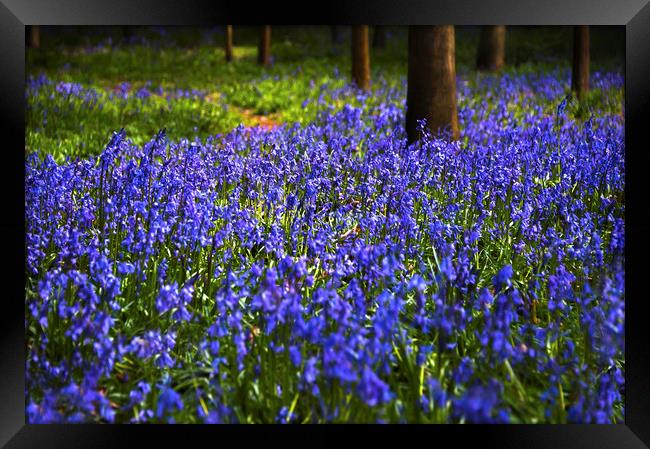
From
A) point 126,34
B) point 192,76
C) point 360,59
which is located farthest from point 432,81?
point 126,34

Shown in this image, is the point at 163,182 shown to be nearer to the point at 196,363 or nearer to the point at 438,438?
the point at 196,363

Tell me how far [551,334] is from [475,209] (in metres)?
1.61

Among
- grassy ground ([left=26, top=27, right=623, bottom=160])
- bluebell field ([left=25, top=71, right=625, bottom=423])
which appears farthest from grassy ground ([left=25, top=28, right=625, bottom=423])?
grassy ground ([left=26, top=27, right=623, bottom=160])

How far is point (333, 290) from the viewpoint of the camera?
3.20 meters

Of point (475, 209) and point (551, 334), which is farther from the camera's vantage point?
point (475, 209)

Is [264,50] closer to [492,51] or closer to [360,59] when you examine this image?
[360,59]

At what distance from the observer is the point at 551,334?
3.31 m

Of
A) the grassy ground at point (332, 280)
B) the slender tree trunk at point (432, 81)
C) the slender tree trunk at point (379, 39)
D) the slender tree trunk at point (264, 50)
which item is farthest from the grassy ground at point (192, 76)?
the slender tree trunk at point (432, 81)

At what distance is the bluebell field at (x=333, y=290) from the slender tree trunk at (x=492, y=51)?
31.5 ft

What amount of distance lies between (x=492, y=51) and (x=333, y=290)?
13158mm

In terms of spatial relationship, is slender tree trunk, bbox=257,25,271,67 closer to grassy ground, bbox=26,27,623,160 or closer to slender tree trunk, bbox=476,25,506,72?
grassy ground, bbox=26,27,623,160

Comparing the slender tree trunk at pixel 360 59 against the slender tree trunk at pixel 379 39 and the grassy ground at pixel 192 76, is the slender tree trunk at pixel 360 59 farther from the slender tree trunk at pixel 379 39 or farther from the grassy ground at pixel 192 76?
the slender tree trunk at pixel 379 39

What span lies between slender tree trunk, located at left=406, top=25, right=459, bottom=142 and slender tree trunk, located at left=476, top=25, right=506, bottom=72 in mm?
8674

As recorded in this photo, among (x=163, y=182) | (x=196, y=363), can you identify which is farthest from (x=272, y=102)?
(x=196, y=363)
